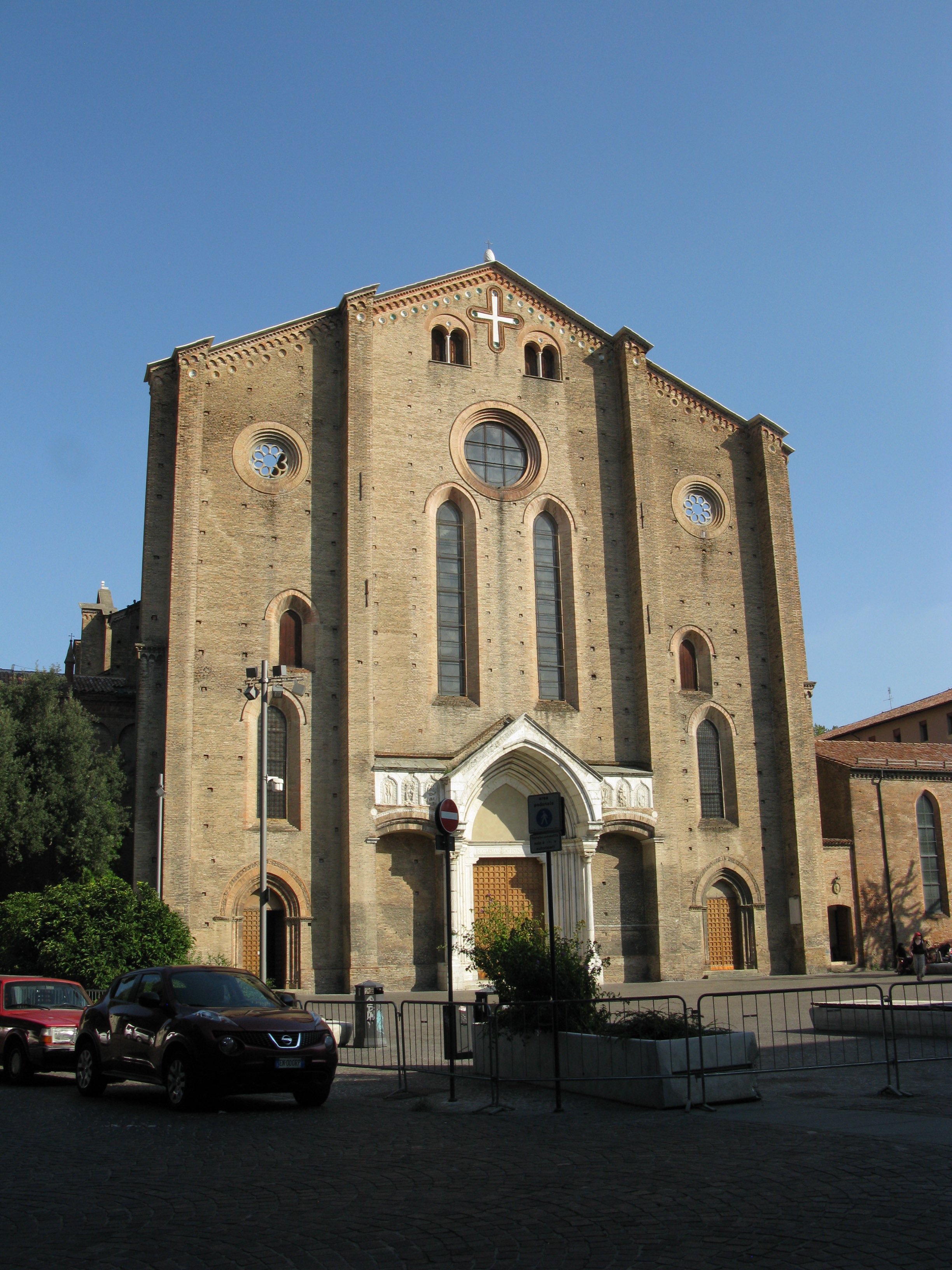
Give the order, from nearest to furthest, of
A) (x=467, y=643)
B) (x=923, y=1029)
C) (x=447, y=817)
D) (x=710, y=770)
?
(x=447, y=817) → (x=923, y=1029) → (x=467, y=643) → (x=710, y=770)

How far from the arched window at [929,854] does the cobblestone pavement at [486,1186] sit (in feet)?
81.6

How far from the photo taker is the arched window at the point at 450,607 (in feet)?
96.6

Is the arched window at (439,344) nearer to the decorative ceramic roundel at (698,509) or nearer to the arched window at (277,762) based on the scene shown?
the decorative ceramic roundel at (698,509)

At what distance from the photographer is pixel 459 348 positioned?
32.0 meters

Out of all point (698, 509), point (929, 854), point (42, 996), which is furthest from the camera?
point (929, 854)

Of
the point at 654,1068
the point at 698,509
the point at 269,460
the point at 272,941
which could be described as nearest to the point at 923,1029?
the point at 654,1068

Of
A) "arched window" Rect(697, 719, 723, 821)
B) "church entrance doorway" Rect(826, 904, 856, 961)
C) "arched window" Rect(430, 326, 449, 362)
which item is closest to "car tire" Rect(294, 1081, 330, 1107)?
"arched window" Rect(697, 719, 723, 821)

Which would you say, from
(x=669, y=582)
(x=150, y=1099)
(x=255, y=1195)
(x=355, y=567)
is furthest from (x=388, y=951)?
(x=255, y=1195)

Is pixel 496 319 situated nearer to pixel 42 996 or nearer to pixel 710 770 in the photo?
pixel 710 770

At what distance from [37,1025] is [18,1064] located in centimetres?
61

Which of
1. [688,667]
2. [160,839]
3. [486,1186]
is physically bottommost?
[486,1186]

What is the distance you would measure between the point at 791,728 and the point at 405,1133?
23.6m

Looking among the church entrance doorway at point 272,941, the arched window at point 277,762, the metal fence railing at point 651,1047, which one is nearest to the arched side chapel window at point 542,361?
the arched window at point 277,762

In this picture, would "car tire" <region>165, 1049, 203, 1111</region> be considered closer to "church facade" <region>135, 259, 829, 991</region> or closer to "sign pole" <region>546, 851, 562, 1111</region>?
"sign pole" <region>546, 851, 562, 1111</region>
